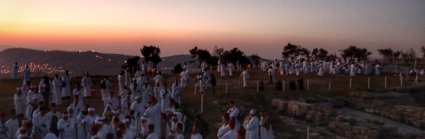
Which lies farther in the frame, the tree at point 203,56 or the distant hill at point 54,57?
the distant hill at point 54,57

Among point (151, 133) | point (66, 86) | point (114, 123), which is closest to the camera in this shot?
point (151, 133)

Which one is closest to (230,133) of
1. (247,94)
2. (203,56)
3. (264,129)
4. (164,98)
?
(264,129)

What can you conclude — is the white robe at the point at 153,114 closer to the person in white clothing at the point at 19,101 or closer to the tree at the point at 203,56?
the person in white clothing at the point at 19,101

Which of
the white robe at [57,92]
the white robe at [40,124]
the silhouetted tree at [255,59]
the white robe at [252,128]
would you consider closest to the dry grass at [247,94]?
the white robe at [57,92]

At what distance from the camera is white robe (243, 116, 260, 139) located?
645 inches

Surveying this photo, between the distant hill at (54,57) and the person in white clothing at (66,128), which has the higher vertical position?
the person in white clothing at (66,128)

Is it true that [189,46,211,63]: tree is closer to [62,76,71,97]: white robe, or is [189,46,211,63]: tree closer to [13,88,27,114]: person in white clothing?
[62,76,71,97]: white robe

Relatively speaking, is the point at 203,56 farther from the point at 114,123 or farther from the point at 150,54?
the point at 114,123

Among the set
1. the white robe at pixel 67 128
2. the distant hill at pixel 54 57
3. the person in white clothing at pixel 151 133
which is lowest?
the distant hill at pixel 54 57

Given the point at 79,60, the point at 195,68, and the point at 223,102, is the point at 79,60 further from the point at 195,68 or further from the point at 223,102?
the point at 223,102

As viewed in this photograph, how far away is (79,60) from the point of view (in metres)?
110

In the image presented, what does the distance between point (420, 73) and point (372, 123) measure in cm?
2781

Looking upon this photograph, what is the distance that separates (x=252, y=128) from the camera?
16.5 metres

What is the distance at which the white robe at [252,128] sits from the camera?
1639cm
